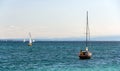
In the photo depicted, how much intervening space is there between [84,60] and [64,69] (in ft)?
61.6

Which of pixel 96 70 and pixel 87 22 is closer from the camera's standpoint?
pixel 96 70

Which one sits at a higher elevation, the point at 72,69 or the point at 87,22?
the point at 87,22

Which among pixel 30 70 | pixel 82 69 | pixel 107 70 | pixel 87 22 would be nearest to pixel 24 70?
pixel 30 70

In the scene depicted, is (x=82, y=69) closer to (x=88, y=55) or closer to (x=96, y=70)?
(x=96, y=70)

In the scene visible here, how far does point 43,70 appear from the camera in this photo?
56.0m

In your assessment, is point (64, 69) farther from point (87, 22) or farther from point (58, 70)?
point (87, 22)

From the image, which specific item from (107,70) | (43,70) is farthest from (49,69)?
(107,70)

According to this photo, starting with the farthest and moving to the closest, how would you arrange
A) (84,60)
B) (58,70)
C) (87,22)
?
(87,22), (84,60), (58,70)

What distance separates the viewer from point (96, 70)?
183 feet

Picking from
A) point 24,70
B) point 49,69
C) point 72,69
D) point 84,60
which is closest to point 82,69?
point 72,69

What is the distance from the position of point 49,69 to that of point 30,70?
3302 mm

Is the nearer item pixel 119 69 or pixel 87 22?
pixel 119 69

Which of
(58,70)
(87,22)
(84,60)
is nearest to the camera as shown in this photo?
(58,70)

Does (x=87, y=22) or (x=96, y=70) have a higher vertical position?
(x=87, y=22)
